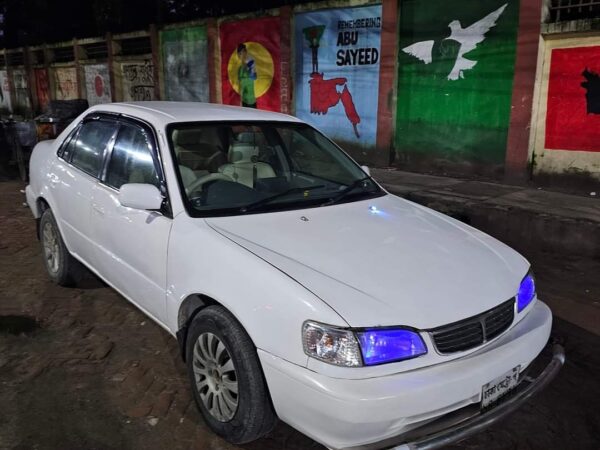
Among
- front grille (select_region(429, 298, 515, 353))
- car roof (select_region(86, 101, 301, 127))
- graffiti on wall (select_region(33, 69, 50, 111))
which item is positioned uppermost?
graffiti on wall (select_region(33, 69, 50, 111))

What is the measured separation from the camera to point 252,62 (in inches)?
512

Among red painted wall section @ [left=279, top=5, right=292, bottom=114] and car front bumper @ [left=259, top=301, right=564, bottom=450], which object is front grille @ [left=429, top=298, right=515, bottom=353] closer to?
car front bumper @ [left=259, top=301, right=564, bottom=450]

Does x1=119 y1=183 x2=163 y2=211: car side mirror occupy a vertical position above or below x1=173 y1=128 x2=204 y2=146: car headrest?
below

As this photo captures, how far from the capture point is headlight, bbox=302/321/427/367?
214cm

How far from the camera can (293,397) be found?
219 centimetres

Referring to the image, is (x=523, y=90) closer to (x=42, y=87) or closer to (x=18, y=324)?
(x=18, y=324)

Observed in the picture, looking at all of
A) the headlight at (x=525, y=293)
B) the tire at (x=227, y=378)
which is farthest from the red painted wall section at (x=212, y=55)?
the headlight at (x=525, y=293)

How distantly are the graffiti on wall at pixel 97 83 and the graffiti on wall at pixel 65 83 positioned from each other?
95 cm

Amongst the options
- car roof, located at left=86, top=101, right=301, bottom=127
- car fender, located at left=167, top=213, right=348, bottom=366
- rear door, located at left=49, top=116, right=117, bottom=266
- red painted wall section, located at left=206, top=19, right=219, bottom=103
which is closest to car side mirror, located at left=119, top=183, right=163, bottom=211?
car fender, located at left=167, top=213, right=348, bottom=366

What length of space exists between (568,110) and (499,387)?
6.51 m

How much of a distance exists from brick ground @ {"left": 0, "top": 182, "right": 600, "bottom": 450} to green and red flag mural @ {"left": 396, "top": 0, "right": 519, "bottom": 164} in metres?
4.86

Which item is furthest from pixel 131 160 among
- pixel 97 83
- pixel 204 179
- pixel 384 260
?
pixel 97 83

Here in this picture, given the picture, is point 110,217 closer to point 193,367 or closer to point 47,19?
point 193,367

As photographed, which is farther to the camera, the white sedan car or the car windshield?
the car windshield
